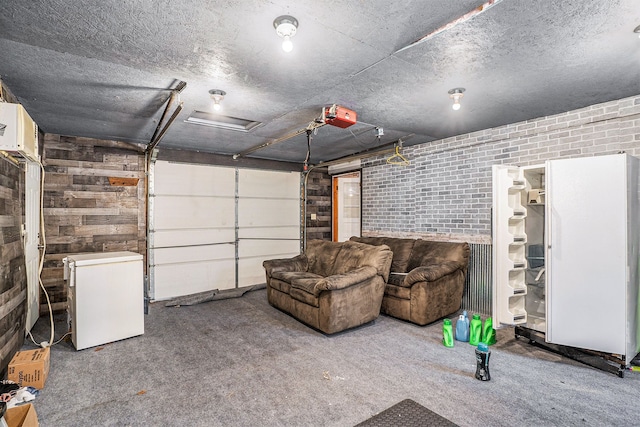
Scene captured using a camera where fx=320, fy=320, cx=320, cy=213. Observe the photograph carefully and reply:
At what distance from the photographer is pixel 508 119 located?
3.90m

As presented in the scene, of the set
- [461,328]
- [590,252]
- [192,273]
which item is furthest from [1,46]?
[590,252]

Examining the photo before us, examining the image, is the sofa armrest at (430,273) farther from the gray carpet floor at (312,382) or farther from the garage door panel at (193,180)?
the garage door panel at (193,180)

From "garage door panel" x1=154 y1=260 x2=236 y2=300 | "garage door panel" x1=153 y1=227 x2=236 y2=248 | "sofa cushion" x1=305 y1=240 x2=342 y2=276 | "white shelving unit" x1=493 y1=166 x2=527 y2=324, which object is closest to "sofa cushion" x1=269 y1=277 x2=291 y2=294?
"sofa cushion" x1=305 y1=240 x2=342 y2=276

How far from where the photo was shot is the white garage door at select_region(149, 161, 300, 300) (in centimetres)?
531

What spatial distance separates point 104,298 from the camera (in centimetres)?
342

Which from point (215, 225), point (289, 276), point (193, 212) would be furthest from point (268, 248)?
point (289, 276)

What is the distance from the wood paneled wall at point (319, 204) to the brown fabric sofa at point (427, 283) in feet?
8.78

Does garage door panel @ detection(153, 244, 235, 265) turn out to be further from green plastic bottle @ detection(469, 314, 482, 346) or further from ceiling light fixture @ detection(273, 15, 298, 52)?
ceiling light fixture @ detection(273, 15, 298, 52)

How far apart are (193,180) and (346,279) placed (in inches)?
136

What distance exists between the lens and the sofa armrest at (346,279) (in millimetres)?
3527

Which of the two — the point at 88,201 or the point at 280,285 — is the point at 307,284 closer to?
→ the point at 280,285

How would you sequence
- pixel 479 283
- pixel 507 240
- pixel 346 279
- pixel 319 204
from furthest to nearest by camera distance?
pixel 319 204 → pixel 479 283 → pixel 346 279 → pixel 507 240

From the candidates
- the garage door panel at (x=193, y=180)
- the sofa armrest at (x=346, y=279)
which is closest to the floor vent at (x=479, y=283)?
the sofa armrest at (x=346, y=279)

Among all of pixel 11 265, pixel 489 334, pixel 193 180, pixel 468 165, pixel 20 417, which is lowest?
pixel 489 334
